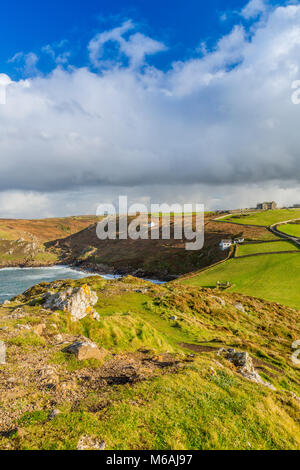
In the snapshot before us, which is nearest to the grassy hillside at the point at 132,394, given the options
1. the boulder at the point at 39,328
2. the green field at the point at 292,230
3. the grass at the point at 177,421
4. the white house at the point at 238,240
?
the grass at the point at 177,421

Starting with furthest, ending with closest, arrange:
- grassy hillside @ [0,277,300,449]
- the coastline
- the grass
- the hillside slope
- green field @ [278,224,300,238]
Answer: the hillside slope < the coastline < green field @ [278,224,300,238] < grassy hillside @ [0,277,300,449] < the grass

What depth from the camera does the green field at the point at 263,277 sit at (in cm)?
4706

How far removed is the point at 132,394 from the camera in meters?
9.91

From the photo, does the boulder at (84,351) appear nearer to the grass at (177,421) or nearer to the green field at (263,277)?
the grass at (177,421)

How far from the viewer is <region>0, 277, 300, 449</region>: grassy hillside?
7.83m

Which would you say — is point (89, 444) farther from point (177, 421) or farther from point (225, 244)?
point (225, 244)

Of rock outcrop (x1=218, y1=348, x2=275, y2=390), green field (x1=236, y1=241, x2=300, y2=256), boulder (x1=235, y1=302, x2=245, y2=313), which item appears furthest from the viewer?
green field (x1=236, y1=241, x2=300, y2=256)

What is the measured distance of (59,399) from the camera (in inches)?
368

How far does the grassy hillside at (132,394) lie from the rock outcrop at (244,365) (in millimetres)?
842

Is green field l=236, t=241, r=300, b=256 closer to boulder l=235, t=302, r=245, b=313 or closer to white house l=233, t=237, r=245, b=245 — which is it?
white house l=233, t=237, r=245, b=245

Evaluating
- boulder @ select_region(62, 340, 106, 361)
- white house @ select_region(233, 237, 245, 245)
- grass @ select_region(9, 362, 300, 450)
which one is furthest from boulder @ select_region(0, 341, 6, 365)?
white house @ select_region(233, 237, 245, 245)

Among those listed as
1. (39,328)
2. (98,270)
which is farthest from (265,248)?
(39,328)

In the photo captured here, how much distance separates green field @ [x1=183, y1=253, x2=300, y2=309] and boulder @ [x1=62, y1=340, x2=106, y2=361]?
39568mm

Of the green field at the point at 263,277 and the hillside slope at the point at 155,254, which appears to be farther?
the hillside slope at the point at 155,254
